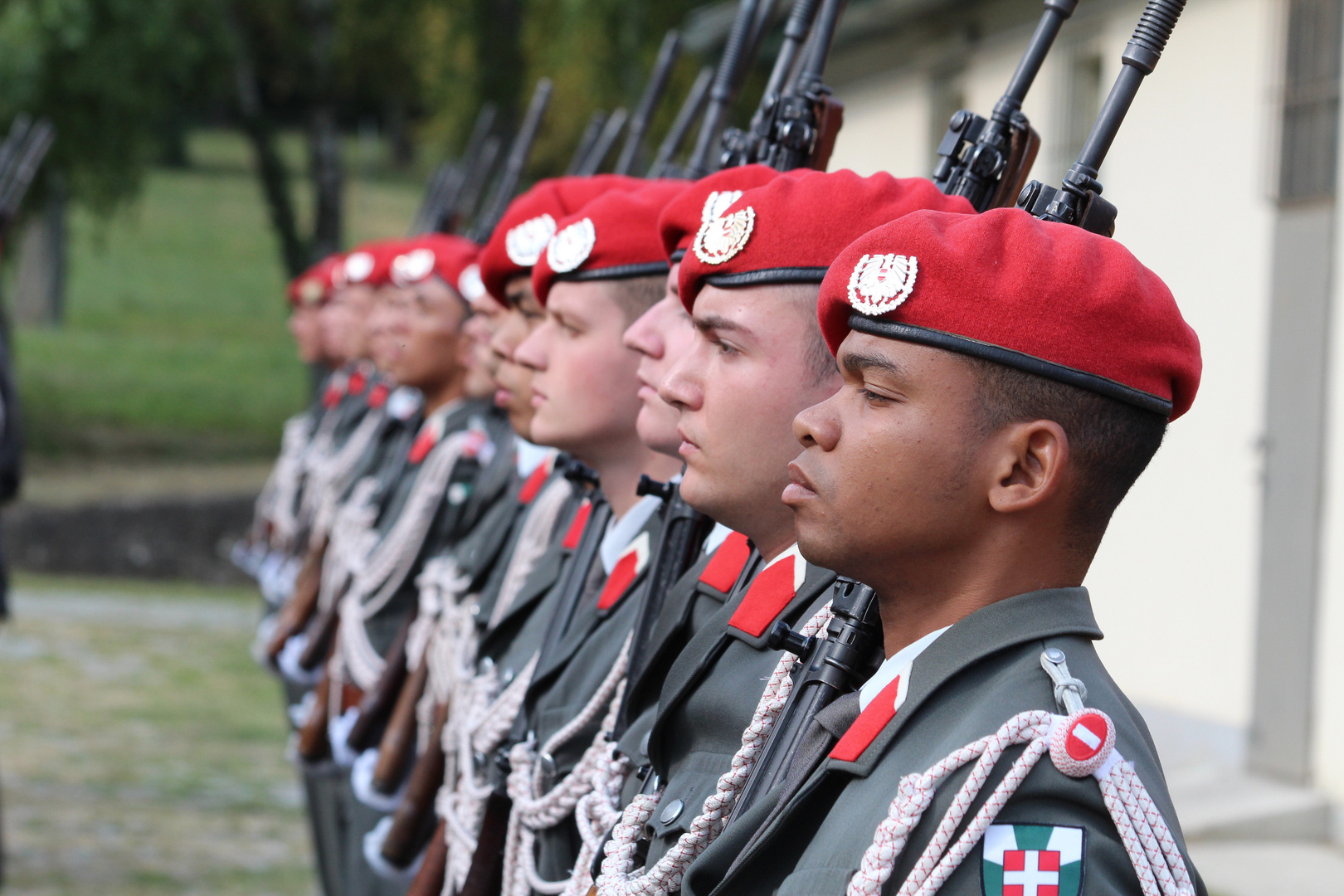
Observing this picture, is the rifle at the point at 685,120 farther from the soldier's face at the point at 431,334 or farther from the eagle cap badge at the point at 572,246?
the eagle cap badge at the point at 572,246

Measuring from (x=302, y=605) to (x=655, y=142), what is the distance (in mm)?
6925

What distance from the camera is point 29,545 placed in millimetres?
13977

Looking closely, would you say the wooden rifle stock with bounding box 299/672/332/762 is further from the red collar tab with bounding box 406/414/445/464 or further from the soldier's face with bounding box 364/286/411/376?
the soldier's face with bounding box 364/286/411/376

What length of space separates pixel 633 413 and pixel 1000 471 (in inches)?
53.5

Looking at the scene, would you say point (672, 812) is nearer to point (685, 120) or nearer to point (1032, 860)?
point (1032, 860)

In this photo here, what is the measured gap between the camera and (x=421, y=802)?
365 centimetres

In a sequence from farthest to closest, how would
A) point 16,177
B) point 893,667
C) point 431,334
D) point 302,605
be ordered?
1. point 16,177
2. point 302,605
3. point 431,334
4. point 893,667

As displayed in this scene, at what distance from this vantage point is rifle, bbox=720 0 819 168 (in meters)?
2.70

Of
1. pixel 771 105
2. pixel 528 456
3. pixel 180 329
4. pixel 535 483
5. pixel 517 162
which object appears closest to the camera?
pixel 771 105

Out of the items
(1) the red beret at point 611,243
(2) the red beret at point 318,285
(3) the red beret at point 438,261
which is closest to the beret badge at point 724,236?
(1) the red beret at point 611,243

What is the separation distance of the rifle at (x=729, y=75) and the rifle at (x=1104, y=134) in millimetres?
1499

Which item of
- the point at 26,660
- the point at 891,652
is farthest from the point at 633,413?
the point at 26,660

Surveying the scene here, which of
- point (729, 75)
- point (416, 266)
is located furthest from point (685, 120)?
point (416, 266)

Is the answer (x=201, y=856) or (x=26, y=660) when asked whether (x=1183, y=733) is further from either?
(x=26, y=660)
